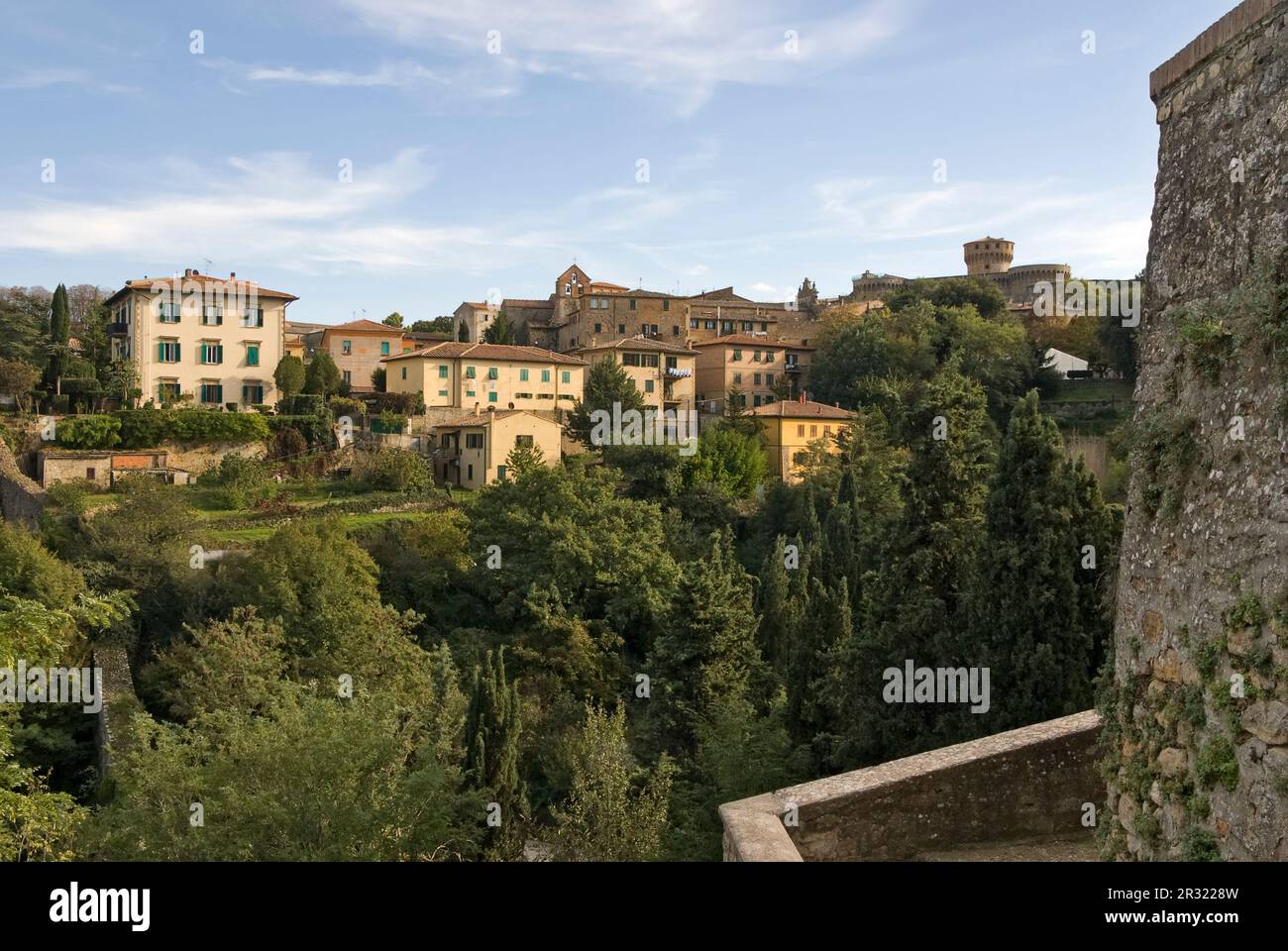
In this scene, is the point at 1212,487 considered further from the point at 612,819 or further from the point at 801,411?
the point at 801,411

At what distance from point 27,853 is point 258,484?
98.4ft

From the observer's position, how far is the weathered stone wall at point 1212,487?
404cm

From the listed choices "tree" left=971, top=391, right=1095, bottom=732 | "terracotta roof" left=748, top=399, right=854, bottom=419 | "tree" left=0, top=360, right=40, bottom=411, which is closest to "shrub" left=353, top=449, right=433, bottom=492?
"tree" left=0, top=360, right=40, bottom=411

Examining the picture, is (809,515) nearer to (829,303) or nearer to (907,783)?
(907,783)

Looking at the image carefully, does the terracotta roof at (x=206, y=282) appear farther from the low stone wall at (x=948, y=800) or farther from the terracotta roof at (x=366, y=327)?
the low stone wall at (x=948, y=800)

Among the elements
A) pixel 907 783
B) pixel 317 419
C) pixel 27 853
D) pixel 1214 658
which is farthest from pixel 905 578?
pixel 317 419

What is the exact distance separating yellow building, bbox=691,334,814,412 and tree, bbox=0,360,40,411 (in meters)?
35.6

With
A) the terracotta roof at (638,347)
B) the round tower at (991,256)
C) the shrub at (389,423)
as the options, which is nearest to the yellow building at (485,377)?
the shrub at (389,423)

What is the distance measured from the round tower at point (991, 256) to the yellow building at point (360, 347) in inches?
2512

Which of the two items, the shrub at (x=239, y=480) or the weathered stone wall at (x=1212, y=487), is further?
the shrub at (x=239, y=480)

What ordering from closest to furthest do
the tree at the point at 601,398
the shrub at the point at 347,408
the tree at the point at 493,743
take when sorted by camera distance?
the tree at the point at 493,743, the shrub at the point at 347,408, the tree at the point at 601,398

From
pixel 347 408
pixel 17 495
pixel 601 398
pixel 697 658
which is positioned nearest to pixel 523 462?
pixel 601 398

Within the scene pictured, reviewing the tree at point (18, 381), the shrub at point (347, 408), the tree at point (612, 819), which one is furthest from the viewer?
the shrub at point (347, 408)
